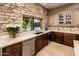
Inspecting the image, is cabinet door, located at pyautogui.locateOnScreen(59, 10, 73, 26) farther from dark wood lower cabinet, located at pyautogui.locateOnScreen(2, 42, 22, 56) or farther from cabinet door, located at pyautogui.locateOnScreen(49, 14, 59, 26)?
dark wood lower cabinet, located at pyautogui.locateOnScreen(2, 42, 22, 56)

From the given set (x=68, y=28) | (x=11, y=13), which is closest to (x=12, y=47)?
(x=11, y=13)

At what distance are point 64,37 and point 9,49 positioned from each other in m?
3.76

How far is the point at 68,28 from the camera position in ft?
18.0

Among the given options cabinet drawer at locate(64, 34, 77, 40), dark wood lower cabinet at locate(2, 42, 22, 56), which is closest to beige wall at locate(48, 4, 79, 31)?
cabinet drawer at locate(64, 34, 77, 40)

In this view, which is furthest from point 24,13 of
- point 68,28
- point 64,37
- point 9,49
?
point 68,28

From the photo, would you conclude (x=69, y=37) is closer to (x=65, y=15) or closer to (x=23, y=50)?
(x=65, y=15)

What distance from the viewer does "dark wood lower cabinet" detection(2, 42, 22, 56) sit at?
180cm

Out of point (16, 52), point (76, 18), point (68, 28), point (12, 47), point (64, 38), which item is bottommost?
point (64, 38)

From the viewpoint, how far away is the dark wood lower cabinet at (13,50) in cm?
180

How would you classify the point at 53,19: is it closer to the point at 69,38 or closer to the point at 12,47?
the point at 69,38

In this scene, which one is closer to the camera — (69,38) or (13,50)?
(13,50)

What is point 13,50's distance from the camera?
6.63 feet

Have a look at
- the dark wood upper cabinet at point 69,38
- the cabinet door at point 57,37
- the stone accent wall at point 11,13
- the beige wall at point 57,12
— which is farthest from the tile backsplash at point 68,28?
the stone accent wall at point 11,13

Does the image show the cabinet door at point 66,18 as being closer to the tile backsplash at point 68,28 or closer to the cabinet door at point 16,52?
the tile backsplash at point 68,28
